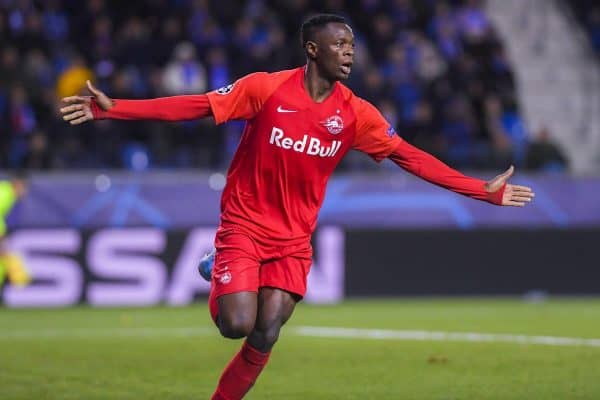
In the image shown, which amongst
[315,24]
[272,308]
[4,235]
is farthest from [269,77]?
[4,235]

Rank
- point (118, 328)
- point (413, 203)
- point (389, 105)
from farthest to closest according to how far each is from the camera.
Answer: point (389, 105) < point (413, 203) < point (118, 328)

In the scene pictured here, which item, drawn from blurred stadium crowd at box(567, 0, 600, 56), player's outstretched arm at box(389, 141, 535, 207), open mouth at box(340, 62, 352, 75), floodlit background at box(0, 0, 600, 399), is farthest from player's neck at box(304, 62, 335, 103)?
blurred stadium crowd at box(567, 0, 600, 56)

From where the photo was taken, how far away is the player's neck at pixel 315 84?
726 centimetres

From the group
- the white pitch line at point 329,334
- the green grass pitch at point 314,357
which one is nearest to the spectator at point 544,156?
the green grass pitch at point 314,357

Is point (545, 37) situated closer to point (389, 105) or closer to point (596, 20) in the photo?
point (596, 20)

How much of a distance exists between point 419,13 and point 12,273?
31.4ft

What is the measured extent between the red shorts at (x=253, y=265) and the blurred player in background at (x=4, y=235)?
894 cm

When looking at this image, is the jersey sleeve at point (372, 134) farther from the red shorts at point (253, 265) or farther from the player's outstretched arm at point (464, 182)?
the red shorts at point (253, 265)

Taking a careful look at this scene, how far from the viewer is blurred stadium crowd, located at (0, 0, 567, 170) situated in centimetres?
1703

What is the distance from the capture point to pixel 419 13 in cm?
2198

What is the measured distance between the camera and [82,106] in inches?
262

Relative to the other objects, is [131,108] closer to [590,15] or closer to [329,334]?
[329,334]

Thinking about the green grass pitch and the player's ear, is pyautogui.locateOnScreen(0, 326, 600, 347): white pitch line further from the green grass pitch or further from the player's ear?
the player's ear

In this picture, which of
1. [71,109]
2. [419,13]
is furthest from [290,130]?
[419,13]
